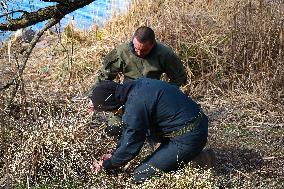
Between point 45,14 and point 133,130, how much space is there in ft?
4.18

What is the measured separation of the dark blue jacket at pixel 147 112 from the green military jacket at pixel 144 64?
5.37ft

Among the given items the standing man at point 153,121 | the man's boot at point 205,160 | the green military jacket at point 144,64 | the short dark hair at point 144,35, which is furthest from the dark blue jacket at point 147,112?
the green military jacket at point 144,64

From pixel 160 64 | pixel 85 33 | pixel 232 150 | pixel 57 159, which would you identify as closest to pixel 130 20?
pixel 85 33

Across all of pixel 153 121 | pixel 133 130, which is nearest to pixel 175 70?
pixel 153 121

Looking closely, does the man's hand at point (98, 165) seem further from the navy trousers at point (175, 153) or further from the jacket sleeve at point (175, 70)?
the jacket sleeve at point (175, 70)

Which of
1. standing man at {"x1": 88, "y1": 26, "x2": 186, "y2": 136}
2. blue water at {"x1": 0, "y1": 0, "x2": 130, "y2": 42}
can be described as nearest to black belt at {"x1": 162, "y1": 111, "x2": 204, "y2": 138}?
standing man at {"x1": 88, "y1": 26, "x2": 186, "y2": 136}

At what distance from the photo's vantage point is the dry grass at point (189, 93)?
552 centimetres

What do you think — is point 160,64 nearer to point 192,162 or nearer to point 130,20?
point 192,162

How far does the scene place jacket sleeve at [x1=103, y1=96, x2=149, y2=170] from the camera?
4875mm

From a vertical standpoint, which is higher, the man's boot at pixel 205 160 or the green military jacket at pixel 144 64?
the green military jacket at pixel 144 64

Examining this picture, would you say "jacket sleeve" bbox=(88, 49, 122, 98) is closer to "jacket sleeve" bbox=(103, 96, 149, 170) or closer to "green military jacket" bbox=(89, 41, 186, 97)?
"green military jacket" bbox=(89, 41, 186, 97)

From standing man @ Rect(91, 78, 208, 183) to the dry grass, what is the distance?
0.21 metres

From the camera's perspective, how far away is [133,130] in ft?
16.0

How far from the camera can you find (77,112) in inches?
249
